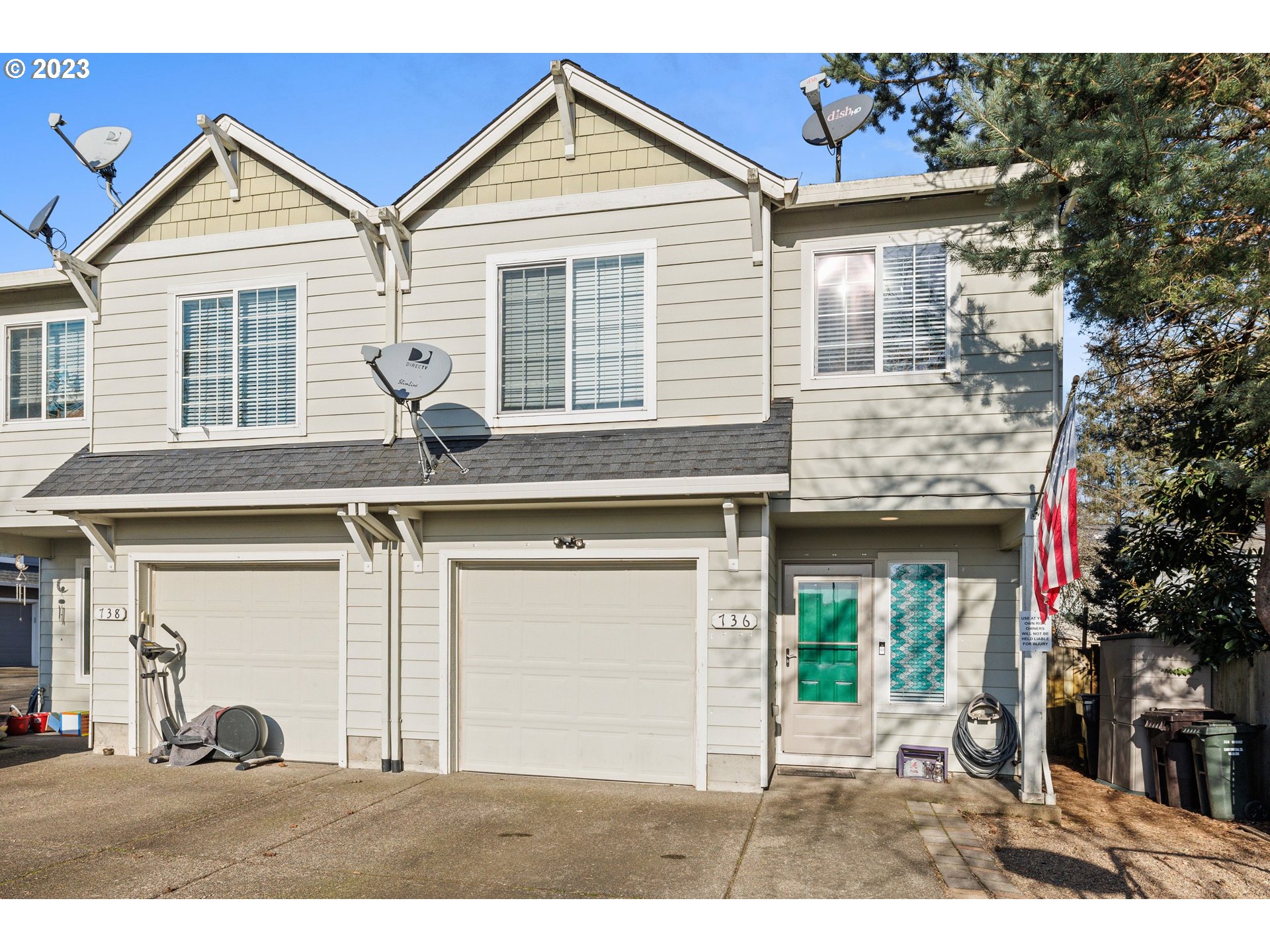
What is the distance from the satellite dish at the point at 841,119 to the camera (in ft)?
29.1

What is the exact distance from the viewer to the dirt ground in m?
5.72

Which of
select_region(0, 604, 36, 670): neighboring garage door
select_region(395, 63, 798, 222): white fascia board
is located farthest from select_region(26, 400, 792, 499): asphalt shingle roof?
select_region(0, 604, 36, 670): neighboring garage door

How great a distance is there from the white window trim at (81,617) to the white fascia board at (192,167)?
4.19 m

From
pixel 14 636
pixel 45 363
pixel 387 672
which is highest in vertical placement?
pixel 45 363

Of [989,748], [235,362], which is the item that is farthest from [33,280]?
[989,748]

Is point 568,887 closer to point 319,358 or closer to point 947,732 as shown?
point 947,732

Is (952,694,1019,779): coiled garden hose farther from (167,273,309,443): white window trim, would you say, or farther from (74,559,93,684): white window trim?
(74,559,93,684): white window trim

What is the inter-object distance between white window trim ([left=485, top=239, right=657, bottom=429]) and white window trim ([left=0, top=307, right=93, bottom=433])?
15.5 ft

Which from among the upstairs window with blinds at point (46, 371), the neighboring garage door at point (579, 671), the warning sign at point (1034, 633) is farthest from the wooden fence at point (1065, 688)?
the upstairs window with blinds at point (46, 371)

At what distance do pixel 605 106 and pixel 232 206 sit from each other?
4071 mm

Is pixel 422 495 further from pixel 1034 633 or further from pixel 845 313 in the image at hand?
pixel 1034 633

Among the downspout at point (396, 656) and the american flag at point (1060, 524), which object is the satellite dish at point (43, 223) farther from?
the american flag at point (1060, 524)

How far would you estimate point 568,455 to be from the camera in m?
8.39

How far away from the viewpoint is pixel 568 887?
18.0ft
